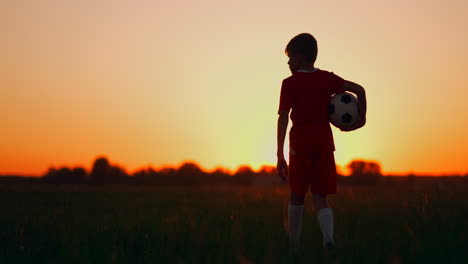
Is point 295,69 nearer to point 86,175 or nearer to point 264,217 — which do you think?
point 264,217

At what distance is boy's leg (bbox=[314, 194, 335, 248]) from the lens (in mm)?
5262

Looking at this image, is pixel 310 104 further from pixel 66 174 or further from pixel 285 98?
pixel 66 174

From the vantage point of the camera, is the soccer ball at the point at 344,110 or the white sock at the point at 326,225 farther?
the soccer ball at the point at 344,110

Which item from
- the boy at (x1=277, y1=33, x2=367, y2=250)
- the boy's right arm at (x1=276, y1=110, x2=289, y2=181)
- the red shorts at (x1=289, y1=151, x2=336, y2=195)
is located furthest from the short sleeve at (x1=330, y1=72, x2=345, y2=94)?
the red shorts at (x1=289, y1=151, x2=336, y2=195)

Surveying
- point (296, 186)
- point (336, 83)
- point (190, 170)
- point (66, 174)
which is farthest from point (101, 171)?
point (336, 83)

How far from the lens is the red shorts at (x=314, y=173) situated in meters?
5.39

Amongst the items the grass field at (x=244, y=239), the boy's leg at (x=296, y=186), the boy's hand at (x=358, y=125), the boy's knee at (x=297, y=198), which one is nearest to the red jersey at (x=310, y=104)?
the boy's leg at (x=296, y=186)

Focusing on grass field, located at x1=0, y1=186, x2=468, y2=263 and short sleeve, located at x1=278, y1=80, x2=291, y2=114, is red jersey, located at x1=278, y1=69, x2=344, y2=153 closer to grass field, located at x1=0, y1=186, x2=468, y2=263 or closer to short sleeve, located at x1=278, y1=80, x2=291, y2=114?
short sleeve, located at x1=278, y1=80, x2=291, y2=114

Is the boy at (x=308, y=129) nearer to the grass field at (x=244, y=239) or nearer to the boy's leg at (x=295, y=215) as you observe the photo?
the boy's leg at (x=295, y=215)

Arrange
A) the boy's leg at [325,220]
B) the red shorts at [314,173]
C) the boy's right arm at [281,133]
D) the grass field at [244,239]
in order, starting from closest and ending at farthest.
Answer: the grass field at [244,239] < the boy's leg at [325,220] < the red shorts at [314,173] < the boy's right arm at [281,133]

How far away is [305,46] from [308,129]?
814 millimetres

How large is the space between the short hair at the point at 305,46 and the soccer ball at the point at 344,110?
48 cm

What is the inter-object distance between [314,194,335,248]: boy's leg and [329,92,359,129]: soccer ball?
77cm

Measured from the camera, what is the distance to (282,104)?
5633mm
